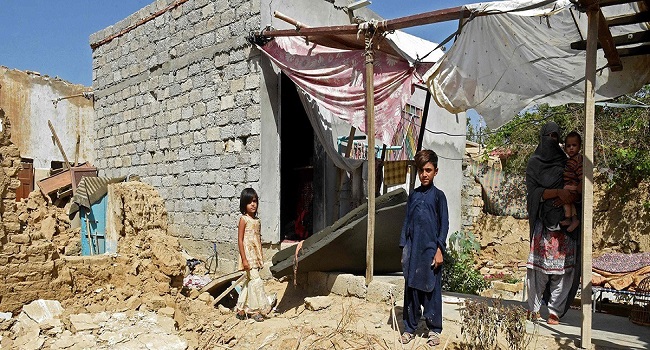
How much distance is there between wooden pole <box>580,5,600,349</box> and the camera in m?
3.40

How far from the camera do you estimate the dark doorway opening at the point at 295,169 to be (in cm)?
799

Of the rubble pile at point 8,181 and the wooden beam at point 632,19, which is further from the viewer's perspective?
the rubble pile at point 8,181

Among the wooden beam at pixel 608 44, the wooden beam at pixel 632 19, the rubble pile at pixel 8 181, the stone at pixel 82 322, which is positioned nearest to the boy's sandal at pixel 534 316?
the wooden beam at pixel 608 44

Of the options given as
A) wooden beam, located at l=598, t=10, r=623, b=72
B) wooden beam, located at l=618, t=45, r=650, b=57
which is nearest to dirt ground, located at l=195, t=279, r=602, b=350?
wooden beam, located at l=598, t=10, r=623, b=72

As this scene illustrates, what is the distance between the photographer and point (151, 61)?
8.89 m

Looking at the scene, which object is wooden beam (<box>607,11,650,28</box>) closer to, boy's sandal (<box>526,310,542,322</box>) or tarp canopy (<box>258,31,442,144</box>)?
tarp canopy (<box>258,31,442,144</box>)

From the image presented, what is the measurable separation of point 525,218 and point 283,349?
9.98 meters

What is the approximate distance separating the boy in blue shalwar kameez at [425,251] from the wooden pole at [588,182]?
98 cm

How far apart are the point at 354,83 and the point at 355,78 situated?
6 centimetres

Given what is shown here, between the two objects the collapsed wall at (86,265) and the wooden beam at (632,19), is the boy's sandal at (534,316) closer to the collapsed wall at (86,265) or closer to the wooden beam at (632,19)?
the wooden beam at (632,19)

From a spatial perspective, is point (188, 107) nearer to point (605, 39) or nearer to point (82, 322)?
point (82, 322)

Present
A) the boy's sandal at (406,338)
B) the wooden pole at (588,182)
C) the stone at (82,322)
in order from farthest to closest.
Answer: the stone at (82,322)
the boy's sandal at (406,338)
the wooden pole at (588,182)

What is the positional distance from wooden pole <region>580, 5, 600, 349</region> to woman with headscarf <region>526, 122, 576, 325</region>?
0.51 metres

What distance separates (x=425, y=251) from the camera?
377 cm
